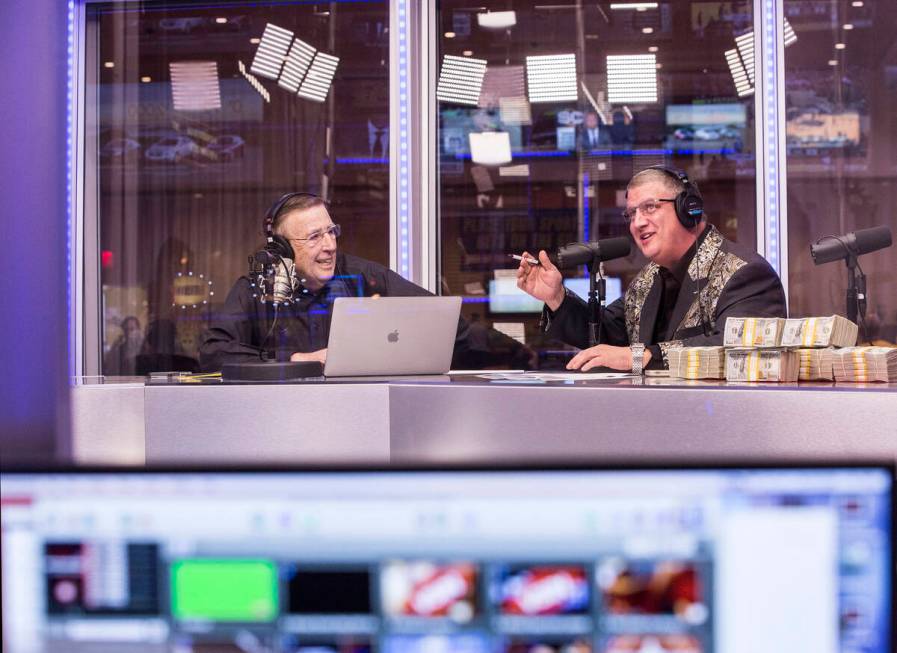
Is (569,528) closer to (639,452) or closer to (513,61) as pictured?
(639,452)

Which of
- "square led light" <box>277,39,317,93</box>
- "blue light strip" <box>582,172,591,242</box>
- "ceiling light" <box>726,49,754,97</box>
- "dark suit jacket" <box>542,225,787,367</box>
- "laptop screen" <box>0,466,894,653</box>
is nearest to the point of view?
"laptop screen" <box>0,466,894,653</box>

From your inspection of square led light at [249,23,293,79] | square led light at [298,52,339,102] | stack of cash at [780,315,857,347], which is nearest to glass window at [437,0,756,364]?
square led light at [298,52,339,102]

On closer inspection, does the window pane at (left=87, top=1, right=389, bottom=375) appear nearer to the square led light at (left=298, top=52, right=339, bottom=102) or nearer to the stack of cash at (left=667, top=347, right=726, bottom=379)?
the square led light at (left=298, top=52, right=339, bottom=102)

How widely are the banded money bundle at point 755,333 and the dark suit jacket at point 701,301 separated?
514 millimetres

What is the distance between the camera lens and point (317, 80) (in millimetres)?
5262

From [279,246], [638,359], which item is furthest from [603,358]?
[279,246]

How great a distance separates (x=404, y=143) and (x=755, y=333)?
120 inches

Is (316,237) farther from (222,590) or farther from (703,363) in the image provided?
(222,590)

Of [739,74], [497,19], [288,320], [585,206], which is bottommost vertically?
[288,320]

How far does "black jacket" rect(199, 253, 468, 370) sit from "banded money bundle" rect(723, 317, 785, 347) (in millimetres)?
1253

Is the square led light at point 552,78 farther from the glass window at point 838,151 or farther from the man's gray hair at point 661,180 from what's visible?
the man's gray hair at point 661,180

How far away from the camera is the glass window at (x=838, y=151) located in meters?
4.82

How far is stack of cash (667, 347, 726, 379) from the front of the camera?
7.59 feet

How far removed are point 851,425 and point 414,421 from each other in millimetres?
A: 963
